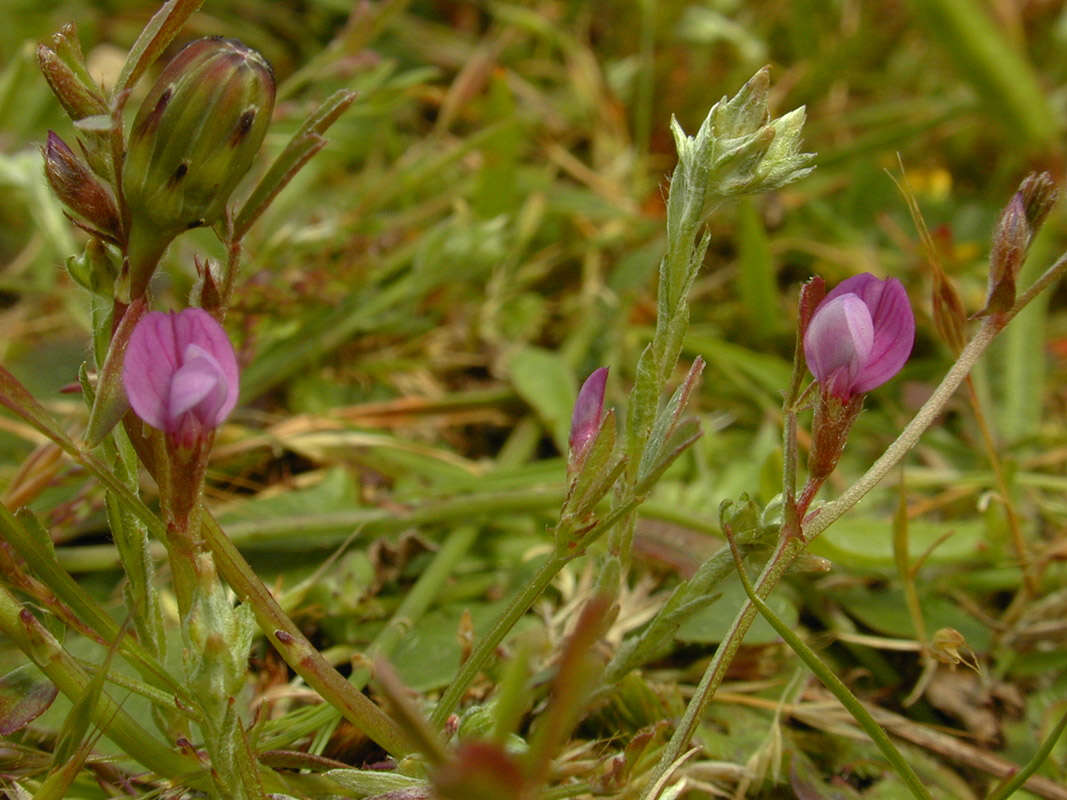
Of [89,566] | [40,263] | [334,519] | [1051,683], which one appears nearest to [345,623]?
[334,519]

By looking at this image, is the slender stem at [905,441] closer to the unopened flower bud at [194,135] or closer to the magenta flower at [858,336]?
the magenta flower at [858,336]

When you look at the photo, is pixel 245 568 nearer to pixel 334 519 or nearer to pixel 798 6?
pixel 334 519

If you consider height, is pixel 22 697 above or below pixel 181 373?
below

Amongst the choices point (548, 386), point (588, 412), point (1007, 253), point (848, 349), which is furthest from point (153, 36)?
point (548, 386)

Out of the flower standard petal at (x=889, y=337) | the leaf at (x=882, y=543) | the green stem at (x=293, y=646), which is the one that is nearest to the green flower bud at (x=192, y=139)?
the green stem at (x=293, y=646)

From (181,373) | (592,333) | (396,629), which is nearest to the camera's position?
(181,373)

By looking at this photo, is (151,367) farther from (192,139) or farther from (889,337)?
(889,337)
